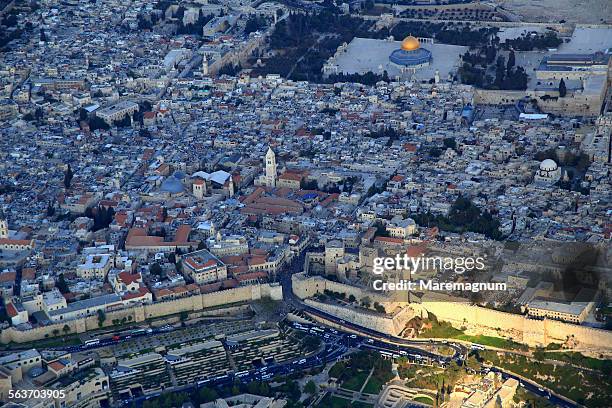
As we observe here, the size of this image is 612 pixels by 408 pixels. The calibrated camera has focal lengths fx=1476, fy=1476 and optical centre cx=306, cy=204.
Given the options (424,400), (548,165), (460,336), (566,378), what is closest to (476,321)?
(460,336)

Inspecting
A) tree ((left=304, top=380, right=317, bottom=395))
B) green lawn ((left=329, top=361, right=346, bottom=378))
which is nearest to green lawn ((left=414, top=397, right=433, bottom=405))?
green lawn ((left=329, top=361, right=346, bottom=378))

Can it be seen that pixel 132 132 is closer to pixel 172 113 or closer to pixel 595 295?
pixel 172 113

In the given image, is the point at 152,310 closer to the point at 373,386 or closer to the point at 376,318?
the point at 376,318

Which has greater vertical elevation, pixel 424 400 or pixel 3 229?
pixel 3 229

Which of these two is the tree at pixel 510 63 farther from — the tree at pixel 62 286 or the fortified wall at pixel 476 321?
the tree at pixel 62 286

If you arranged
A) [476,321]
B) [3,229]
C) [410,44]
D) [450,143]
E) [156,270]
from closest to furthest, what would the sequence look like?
1. [476,321]
2. [156,270]
3. [3,229]
4. [450,143]
5. [410,44]

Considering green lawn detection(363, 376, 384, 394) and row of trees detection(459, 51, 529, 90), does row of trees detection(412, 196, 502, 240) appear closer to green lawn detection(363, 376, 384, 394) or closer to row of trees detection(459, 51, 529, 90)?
green lawn detection(363, 376, 384, 394)

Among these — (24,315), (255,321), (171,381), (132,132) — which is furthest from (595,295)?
(132,132)
